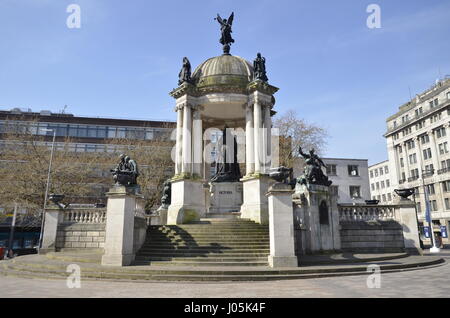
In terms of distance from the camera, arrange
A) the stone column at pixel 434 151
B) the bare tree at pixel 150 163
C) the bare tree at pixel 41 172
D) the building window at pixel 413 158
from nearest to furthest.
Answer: the bare tree at pixel 41 172 < the bare tree at pixel 150 163 < the stone column at pixel 434 151 < the building window at pixel 413 158

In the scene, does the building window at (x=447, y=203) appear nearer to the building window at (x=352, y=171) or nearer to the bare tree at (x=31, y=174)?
the building window at (x=352, y=171)

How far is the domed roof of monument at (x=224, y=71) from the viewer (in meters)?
21.2

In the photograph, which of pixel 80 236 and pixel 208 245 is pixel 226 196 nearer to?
pixel 208 245

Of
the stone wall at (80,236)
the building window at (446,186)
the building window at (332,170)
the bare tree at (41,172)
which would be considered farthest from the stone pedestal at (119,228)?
the building window at (446,186)

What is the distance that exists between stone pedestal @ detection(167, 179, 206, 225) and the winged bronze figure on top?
11.7 meters

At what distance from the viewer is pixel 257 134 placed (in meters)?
20.0

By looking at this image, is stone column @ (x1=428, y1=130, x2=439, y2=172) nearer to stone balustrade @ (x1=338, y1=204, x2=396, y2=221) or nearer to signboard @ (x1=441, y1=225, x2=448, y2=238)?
signboard @ (x1=441, y1=225, x2=448, y2=238)

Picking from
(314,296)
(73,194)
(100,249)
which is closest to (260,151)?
(100,249)

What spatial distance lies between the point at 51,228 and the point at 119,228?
7373 millimetres

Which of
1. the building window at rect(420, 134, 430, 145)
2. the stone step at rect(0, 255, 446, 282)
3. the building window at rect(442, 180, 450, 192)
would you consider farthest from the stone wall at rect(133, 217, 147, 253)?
the building window at rect(420, 134, 430, 145)

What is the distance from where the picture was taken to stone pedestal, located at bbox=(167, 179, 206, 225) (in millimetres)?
18750

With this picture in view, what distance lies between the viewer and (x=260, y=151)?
64.8 feet

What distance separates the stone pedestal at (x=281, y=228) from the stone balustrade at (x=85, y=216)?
10906 millimetres

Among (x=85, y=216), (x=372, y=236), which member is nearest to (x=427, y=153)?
(x=372, y=236)
